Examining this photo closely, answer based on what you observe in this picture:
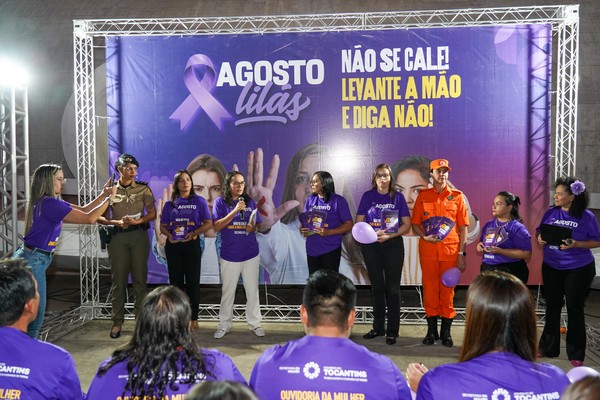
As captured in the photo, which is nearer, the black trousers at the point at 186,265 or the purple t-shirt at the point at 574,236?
the purple t-shirt at the point at 574,236

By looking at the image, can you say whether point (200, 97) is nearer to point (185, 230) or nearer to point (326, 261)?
point (185, 230)

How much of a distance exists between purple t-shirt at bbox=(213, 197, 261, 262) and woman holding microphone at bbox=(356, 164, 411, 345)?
1213 mm

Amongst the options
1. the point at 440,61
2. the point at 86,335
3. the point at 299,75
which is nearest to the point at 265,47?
the point at 299,75

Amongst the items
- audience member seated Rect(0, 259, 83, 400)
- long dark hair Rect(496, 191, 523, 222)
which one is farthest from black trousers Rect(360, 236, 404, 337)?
audience member seated Rect(0, 259, 83, 400)

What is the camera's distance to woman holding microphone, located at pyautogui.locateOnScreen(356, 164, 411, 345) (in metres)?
5.26

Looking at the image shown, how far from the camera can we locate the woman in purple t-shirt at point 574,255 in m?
4.55

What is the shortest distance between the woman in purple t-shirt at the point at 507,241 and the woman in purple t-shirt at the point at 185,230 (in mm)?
2901

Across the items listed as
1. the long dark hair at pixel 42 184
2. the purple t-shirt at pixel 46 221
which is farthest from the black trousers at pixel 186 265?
the long dark hair at pixel 42 184

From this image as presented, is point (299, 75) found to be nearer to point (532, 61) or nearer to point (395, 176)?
point (395, 176)

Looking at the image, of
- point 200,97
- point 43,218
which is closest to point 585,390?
Answer: point 43,218

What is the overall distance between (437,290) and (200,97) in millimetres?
3650

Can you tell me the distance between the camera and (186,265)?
220 inches

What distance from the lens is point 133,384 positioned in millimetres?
1724

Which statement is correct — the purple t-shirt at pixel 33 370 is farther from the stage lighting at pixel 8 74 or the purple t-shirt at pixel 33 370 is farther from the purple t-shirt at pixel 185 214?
the stage lighting at pixel 8 74
